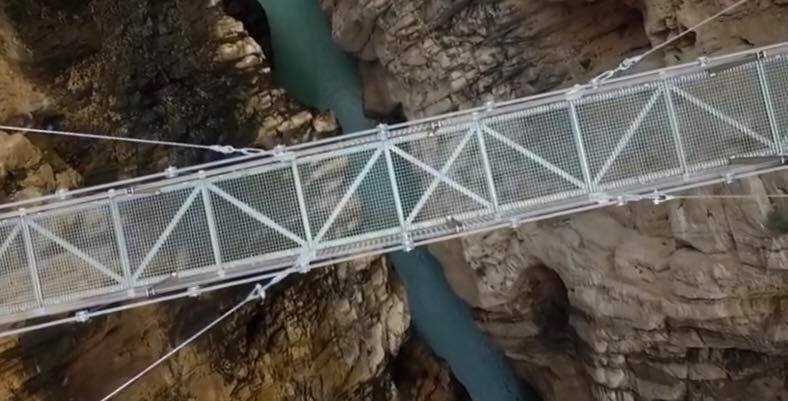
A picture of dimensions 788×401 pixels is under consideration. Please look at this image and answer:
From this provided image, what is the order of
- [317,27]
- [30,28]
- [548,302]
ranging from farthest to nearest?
[317,27]
[548,302]
[30,28]

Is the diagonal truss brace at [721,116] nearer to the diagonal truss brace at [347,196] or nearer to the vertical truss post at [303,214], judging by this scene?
the diagonal truss brace at [347,196]

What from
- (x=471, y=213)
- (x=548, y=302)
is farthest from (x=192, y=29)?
(x=548, y=302)

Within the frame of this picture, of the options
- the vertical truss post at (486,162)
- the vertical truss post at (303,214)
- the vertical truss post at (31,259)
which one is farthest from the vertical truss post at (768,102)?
the vertical truss post at (31,259)

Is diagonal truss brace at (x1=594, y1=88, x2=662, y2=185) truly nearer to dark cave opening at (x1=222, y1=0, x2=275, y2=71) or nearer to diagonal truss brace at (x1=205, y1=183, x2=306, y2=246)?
diagonal truss brace at (x1=205, y1=183, x2=306, y2=246)

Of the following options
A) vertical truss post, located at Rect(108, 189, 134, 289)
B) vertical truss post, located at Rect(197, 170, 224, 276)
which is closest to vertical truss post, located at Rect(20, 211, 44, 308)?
vertical truss post, located at Rect(108, 189, 134, 289)

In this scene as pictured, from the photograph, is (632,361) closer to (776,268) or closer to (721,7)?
(776,268)
